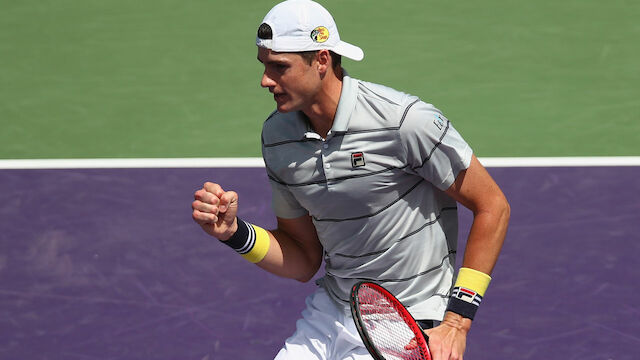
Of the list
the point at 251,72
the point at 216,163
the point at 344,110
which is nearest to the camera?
the point at 344,110

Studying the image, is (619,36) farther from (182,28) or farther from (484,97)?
(182,28)

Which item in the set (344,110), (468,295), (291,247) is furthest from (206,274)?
(468,295)

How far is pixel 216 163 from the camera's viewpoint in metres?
6.04

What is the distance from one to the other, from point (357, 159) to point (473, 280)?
1.90ft

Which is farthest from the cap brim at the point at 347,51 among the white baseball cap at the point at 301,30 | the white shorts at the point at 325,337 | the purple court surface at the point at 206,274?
the purple court surface at the point at 206,274

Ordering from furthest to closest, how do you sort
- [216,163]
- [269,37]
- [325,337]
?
1. [216,163]
2. [325,337]
3. [269,37]

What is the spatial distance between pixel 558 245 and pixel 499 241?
2143 millimetres

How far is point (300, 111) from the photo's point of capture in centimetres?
376

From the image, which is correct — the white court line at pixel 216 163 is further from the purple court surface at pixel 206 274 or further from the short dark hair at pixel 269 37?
the short dark hair at pixel 269 37

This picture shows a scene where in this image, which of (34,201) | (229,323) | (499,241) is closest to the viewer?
(499,241)

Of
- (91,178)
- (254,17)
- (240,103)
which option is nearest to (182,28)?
(254,17)

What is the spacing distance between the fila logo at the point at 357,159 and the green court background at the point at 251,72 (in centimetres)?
305

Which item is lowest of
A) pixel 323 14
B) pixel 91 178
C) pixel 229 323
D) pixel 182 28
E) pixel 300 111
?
pixel 229 323

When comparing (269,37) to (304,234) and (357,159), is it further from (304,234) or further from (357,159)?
(304,234)
